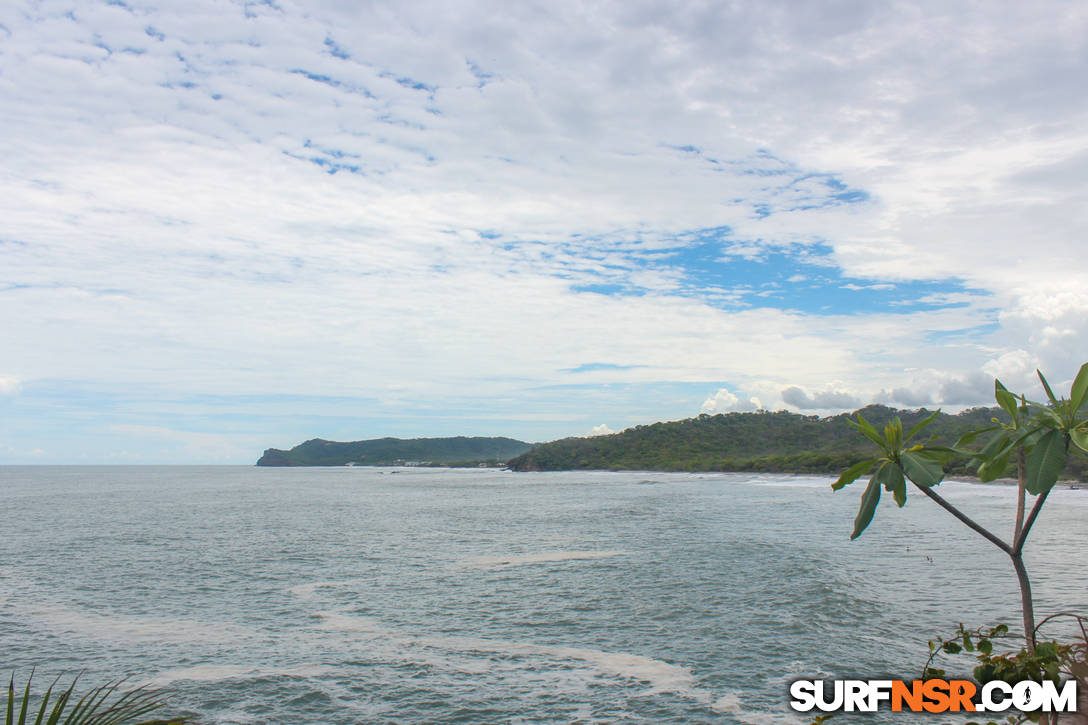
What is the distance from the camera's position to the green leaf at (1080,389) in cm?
533

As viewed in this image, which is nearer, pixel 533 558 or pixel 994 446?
pixel 994 446

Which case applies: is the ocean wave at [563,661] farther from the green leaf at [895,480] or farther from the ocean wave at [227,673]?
the green leaf at [895,480]

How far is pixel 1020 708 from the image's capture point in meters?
5.93

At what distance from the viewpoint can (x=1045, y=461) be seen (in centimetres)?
521

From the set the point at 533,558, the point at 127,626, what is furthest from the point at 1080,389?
the point at 533,558

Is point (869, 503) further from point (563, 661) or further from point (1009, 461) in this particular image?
point (563, 661)

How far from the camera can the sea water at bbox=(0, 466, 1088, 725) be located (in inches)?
649

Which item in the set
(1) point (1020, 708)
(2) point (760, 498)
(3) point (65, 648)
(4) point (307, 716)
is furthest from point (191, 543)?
(2) point (760, 498)

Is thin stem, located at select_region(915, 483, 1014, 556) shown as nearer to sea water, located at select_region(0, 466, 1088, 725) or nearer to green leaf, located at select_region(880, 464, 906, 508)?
green leaf, located at select_region(880, 464, 906, 508)

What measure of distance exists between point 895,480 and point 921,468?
0.22m

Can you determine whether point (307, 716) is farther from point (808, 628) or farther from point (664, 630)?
point (808, 628)

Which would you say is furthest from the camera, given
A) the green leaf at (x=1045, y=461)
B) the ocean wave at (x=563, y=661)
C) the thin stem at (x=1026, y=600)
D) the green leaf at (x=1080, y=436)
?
the ocean wave at (x=563, y=661)

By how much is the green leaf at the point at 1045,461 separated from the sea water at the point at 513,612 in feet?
36.8

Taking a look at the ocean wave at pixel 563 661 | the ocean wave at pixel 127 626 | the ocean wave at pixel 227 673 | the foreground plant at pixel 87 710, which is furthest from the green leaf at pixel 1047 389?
the ocean wave at pixel 127 626
